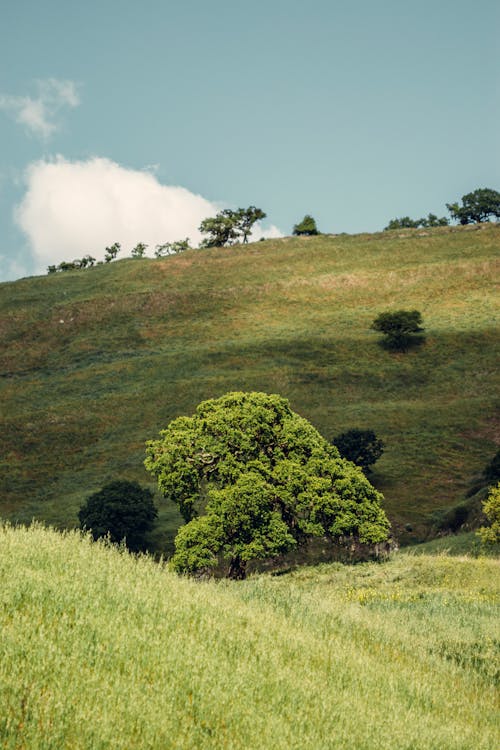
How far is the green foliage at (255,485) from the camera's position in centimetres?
3066

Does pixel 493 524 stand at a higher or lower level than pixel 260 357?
lower

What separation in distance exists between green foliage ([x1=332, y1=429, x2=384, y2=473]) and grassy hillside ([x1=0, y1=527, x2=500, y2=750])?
41224 millimetres

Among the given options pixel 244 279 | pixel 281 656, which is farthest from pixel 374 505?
pixel 244 279

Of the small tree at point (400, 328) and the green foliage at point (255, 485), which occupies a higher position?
the small tree at point (400, 328)

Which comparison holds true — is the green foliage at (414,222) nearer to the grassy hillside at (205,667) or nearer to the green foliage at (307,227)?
the green foliage at (307,227)

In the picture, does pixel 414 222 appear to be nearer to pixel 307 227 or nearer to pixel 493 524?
pixel 307 227

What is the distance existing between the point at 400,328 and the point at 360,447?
110ft

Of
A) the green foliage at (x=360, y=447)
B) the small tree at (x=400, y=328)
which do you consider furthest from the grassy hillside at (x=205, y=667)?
the small tree at (x=400, y=328)

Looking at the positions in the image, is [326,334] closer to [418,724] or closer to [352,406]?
[352,406]

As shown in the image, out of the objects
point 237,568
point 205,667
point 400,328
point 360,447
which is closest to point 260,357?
point 400,328

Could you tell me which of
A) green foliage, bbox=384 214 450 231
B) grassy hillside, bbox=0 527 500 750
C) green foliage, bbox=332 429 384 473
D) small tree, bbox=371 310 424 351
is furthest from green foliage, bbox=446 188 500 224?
grassy hillside, bbox=0 527 500 750

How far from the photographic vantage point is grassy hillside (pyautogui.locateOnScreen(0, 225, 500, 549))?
201ft

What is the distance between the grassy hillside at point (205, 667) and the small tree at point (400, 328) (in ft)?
241

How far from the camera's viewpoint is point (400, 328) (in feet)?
288
